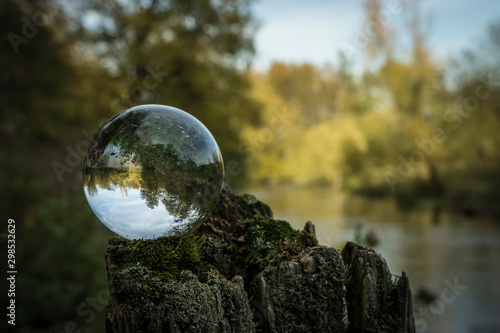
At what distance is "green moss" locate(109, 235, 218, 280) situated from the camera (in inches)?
90.4

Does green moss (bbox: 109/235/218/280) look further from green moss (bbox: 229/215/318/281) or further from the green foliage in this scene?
the green foliage

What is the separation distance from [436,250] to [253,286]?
14.0 metres

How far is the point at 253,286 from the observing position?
7.75 feet

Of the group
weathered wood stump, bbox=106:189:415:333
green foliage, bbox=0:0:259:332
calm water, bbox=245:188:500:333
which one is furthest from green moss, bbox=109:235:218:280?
green foliage, bbox=0:0:259:332

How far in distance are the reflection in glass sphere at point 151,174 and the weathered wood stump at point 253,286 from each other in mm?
156

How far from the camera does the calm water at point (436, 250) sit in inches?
401

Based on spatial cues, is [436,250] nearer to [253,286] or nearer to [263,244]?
[263,244]

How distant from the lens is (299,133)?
31516 millimetres

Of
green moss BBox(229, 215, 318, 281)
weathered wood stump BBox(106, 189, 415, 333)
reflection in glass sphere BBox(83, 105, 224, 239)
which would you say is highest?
reflection in glass sphere BBox(83, 105, 224, 239)

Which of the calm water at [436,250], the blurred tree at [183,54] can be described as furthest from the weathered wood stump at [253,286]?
the blurred tree at [183,54]

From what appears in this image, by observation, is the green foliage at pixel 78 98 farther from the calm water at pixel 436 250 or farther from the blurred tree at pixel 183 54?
the calm water at pixel 436 250

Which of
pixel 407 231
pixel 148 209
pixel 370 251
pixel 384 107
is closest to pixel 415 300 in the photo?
pixel 407 231

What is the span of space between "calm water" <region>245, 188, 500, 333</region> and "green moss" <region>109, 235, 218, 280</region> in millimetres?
4543

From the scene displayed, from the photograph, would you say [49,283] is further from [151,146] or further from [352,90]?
[352,90]
